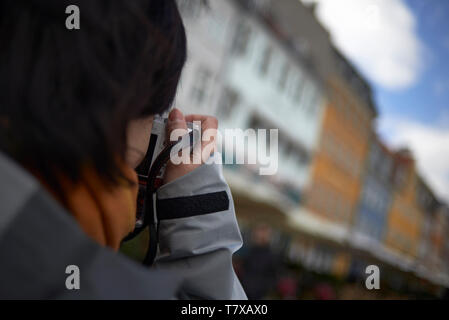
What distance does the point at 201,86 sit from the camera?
12.0 metres

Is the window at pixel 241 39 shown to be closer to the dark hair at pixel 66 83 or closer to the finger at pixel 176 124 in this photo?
the finger at pixel 176 124

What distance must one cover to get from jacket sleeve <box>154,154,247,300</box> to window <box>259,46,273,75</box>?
13984 mm

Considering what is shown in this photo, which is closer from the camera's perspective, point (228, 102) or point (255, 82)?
point (228, 102)

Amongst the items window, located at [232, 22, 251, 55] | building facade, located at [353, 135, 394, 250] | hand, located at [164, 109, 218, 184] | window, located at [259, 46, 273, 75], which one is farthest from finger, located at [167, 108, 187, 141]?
building facade, located at [353, 135, 394, 250]

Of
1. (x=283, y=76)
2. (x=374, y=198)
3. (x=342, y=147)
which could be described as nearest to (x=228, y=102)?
(x=283, y=76)

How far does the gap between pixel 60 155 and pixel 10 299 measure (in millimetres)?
178

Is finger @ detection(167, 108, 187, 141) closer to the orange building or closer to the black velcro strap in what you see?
the black velcro strap

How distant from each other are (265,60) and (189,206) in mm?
14336

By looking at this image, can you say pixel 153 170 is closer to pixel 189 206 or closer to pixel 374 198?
pixel 189 206

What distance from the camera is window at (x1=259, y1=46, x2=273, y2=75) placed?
14.5 m

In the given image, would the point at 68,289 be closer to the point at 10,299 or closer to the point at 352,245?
the point at 10,299

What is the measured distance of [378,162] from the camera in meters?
25.6
